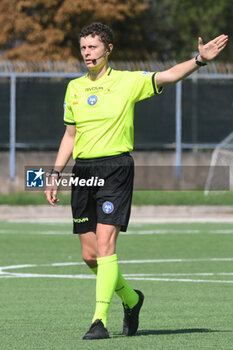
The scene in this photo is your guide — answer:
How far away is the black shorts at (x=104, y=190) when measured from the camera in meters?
8.03

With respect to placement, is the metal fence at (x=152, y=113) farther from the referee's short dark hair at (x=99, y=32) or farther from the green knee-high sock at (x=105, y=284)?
the green knee-high sock at (x=105, y=284)

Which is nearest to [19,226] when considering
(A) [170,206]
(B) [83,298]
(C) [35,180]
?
(A) [170,206]

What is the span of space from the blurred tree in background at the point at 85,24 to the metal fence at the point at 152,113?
8.56 m

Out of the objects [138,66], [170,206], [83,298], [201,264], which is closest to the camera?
[83,298]

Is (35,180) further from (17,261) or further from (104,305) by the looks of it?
(17,261)

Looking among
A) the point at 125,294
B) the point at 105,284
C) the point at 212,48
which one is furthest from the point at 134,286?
the point at 212,48

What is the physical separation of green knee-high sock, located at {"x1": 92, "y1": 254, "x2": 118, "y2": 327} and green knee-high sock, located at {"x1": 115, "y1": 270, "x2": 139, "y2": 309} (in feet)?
0.91

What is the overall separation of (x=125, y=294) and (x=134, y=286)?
331 centimetres

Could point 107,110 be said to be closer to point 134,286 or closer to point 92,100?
point 92,100

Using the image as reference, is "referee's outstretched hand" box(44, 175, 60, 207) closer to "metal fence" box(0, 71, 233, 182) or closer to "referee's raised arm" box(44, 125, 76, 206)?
"referee's raised arm" box(44, 125, 76, 206)

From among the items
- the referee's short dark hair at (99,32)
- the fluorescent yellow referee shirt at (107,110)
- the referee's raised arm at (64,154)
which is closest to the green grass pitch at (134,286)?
the referee's raised arm at (64,154)

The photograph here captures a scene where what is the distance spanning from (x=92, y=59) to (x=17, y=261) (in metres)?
6.76

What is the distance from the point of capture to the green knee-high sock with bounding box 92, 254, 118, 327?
794 cm

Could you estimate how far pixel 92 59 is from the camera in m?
8.18
